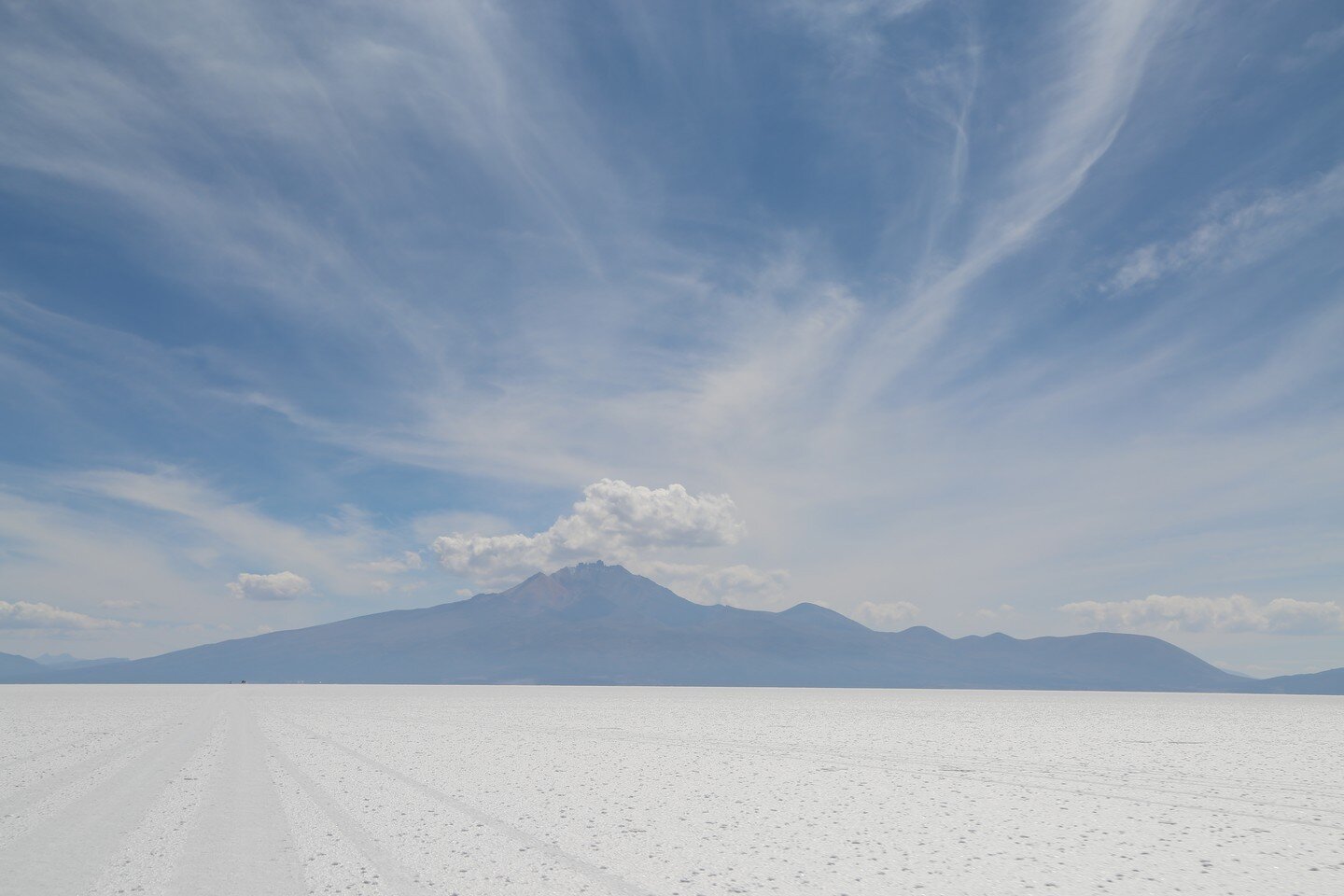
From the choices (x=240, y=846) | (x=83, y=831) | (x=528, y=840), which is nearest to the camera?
(x=240, y=846)

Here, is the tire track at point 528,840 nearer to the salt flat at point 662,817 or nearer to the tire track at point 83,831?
the salt flat at point 662,817

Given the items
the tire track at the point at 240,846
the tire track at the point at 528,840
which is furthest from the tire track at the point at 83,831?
the tire track at the point at 528,840

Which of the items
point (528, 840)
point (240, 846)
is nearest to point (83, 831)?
point (240, 846)

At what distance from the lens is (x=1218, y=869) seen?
13.4 metres

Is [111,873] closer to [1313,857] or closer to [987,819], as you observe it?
[987,819]

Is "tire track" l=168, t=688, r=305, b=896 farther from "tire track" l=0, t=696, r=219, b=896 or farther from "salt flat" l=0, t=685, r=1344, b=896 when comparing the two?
"tire track" l=0, t=696, r=219, b=896

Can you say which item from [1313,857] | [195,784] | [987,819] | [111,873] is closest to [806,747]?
[987,819]

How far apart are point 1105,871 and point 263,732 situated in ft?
Answer: 131

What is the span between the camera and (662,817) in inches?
714

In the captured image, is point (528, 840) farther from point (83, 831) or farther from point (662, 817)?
point (83, 831)

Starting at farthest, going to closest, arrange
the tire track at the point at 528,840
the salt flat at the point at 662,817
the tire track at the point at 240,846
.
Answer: the salt flat at the point at 662,817 < the tire track at the point at 528,840 < the tire track at the point at 240,846

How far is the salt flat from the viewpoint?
12773 mm

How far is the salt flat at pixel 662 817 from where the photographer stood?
41.9ft

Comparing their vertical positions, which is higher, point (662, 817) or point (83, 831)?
point (662, 817)
